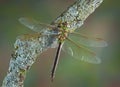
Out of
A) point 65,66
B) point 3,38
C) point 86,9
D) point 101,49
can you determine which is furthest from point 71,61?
point 86,9

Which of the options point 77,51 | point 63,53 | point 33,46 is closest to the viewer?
point 33,46

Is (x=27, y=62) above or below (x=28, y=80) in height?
above

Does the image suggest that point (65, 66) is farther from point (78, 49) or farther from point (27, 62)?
point (27, 62)

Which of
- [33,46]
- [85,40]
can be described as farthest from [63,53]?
[33,46]

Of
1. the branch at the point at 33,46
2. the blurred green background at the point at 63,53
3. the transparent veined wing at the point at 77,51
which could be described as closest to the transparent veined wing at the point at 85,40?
the transparent veined wing at the point at 77,51

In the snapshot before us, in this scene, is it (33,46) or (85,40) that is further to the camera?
(85,40)

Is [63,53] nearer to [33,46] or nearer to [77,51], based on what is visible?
[77,51]

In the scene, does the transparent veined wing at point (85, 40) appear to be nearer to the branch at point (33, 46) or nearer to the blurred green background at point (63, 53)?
the branch at point (33, 46)
